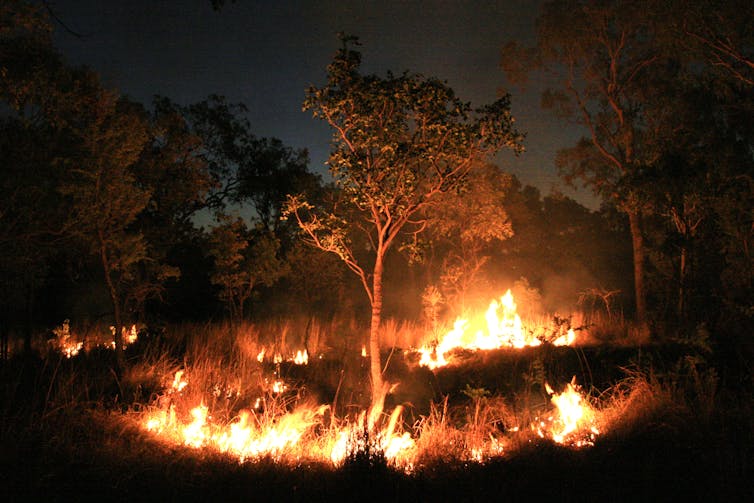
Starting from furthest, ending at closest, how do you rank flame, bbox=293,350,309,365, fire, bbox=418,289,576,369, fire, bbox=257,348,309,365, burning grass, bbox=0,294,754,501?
flame, bbox=293,350,309,365 < fire, bbox=418,289,576,369 < fire, bbox=257,348,309,365 < burning grass, bbox=0,294,754,501

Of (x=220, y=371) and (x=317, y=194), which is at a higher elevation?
(x=317, y=194)

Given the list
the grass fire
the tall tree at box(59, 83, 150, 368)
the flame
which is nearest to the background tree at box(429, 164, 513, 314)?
the grass fire

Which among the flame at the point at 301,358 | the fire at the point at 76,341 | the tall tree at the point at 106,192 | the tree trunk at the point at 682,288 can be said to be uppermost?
the tall tree at the point at 106,192

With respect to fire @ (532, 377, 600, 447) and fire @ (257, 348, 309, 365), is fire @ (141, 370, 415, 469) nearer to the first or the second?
fire @ (532, 377, 600, 447)

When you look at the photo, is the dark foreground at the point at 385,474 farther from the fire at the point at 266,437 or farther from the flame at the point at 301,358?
the flame at the point at 301,358

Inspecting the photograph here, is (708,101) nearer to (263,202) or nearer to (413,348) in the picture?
(413,348)

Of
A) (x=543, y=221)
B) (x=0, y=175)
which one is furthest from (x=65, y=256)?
(x=543, y=221)

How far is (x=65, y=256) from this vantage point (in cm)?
974

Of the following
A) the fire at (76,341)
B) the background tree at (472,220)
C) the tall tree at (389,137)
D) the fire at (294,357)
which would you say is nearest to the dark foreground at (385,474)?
the tall tree at (389,137)

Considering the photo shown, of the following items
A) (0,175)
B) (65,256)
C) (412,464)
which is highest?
(0,175)

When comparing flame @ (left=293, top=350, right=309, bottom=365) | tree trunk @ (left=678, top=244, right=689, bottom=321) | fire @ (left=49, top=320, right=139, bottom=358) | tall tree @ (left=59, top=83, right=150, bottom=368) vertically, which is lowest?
flame @ (left=293, top=350, right=309, bottom=365)

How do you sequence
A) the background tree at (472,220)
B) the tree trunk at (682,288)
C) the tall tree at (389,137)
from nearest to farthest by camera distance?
the tall tree at (389,137) → the tree trunk at (682,288) → the background tree at (472,220)

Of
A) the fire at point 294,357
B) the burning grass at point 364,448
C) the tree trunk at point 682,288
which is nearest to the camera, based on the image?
the burning grass at point 364,448

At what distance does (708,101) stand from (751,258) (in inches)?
193
